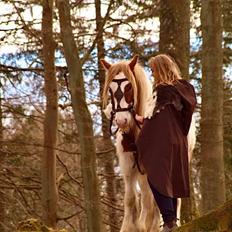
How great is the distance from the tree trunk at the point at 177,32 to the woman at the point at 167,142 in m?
3.35

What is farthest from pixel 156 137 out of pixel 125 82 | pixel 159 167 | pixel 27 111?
pixel 27 111

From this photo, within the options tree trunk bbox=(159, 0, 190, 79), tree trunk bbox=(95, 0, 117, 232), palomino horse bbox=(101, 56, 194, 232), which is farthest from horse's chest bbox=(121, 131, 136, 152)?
tree trunk bbox=(95, 0, 117, 232)

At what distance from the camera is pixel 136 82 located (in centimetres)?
677

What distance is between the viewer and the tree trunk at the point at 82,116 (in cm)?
864

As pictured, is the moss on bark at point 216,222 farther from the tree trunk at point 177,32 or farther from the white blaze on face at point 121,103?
the tree trunk at point 177,32

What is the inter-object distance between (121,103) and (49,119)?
5.25 metres

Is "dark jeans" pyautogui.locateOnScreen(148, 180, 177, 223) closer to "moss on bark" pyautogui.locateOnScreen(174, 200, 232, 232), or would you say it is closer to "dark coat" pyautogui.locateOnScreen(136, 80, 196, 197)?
"dark coat" pyautogui.locateOnScreen(136, 80, 196, 197)

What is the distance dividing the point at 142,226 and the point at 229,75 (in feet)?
28.9

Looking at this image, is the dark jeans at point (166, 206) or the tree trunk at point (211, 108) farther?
the tree trunk at point (211, 108)

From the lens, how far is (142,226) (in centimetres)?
694

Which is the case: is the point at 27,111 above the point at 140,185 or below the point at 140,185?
above

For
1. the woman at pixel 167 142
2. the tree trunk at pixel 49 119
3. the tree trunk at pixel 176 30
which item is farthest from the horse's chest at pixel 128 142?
the tree trunk at pixel 49 119

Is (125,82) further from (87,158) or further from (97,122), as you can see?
(97,122)

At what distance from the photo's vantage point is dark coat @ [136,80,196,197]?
5.92 meters
